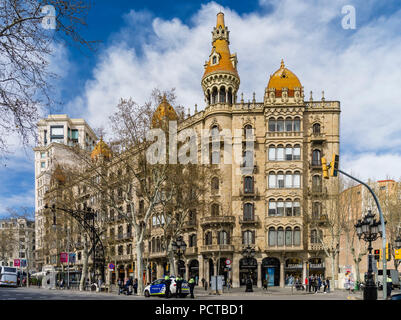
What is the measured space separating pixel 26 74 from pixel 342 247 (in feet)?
221

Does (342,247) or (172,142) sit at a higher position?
(172,142)

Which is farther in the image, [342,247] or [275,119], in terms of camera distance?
[342,247]

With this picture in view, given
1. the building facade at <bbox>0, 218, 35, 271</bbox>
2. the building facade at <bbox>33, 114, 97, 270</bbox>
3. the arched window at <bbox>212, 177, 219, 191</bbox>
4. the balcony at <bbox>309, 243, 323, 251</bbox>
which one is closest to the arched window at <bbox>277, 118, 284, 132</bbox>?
the arched window at <bbox>212, 177, 219, 191</bbox>

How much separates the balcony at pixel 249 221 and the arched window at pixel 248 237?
82 centimetres

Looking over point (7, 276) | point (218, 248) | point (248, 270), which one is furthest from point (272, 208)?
point (7, 276)

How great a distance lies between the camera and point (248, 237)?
5038cm

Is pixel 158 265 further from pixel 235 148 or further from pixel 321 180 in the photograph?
pixel 321 180

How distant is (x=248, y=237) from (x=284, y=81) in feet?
62.0

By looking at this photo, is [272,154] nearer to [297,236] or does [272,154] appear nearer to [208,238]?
[297,236]

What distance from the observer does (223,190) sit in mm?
51406

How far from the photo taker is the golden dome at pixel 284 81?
53.2 m

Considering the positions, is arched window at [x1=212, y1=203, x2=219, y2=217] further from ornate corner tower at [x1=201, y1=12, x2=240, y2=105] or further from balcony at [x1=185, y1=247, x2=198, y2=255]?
ornate corner tower at [x1=201, y1=12, x2=240, y2=105]

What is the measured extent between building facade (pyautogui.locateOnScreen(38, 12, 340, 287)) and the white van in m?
14.9
